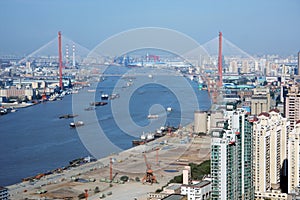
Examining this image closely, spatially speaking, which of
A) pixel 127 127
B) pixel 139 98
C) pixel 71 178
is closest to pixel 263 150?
pixel 71 178

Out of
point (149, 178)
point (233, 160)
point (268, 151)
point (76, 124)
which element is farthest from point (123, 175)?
point (76, 124)

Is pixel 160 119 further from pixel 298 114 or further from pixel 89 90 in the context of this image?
pixel 89 90

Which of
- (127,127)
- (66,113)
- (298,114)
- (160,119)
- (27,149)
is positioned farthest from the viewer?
(66,113)

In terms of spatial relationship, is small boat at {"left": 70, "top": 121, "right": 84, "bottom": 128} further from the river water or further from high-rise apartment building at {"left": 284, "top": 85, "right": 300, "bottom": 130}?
high-rise apartment building at {"left": 284, "top": 85, "right": 300, "bottom": 130}

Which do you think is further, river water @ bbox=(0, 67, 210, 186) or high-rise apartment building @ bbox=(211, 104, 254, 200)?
river water @ bbox=(0, 67, 210, 186)

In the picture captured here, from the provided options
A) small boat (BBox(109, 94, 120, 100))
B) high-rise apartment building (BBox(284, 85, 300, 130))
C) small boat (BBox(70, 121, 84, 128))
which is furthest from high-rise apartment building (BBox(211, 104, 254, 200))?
small boat (BBox(109, 94, 120, 100))

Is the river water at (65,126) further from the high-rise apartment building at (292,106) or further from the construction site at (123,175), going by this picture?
the high-rise apartment building at (292,106)
